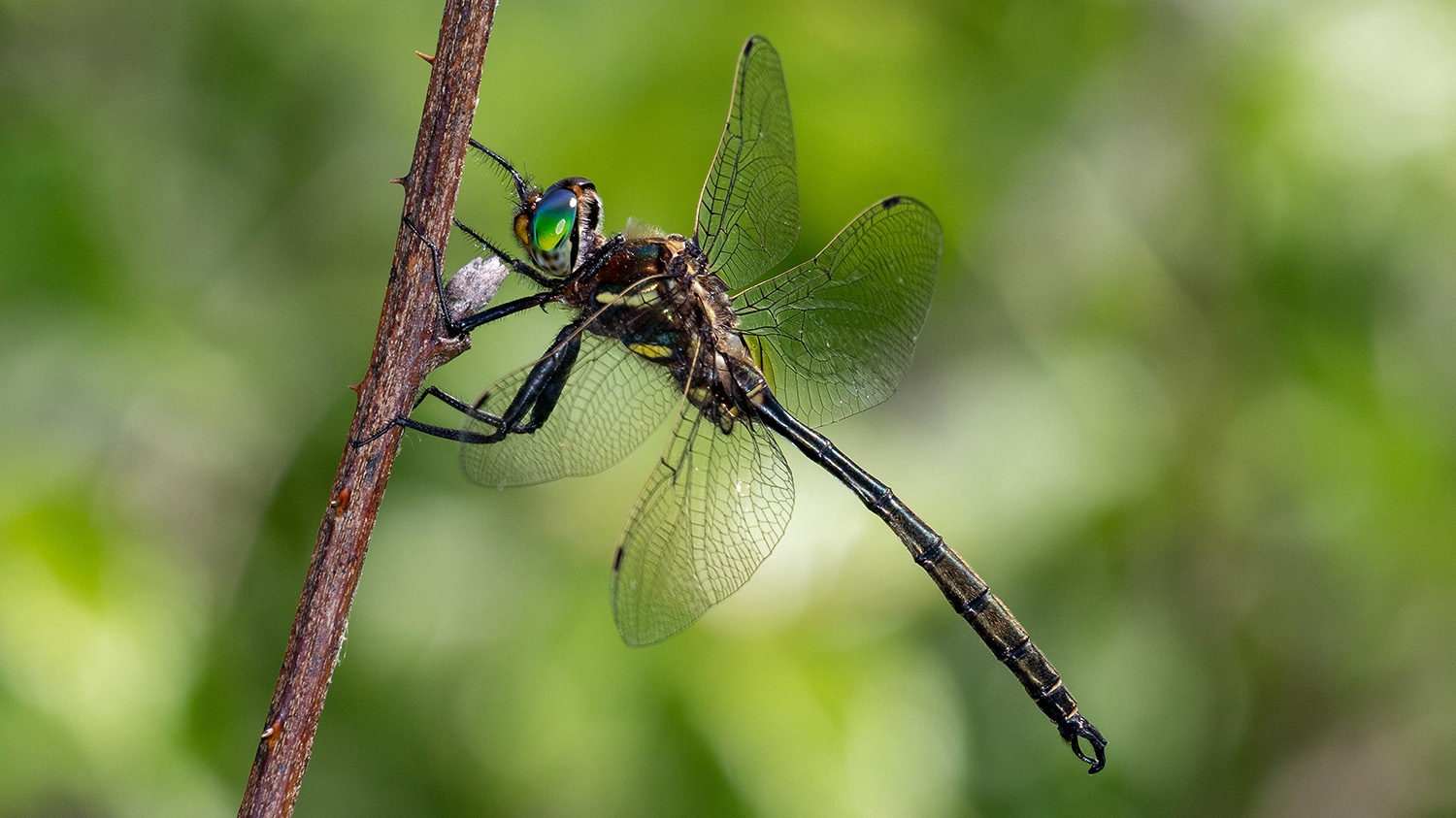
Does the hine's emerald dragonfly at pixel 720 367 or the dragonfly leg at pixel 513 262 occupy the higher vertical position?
the dragonfly leg at pixel 513 262

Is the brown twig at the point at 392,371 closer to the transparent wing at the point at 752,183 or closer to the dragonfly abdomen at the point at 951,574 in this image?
the transparent wing at the point at 752,183

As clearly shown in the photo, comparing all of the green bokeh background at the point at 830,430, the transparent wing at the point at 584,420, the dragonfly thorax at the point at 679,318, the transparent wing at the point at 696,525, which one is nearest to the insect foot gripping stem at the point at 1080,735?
the green bokeh background at the point at 830,430

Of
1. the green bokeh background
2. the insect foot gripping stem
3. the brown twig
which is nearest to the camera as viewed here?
the brown twig

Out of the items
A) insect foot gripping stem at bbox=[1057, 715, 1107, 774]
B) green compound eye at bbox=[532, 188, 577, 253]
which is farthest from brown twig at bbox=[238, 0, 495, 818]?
insect foot gripping stem at bbox=[1057, 715, 1107, 774]

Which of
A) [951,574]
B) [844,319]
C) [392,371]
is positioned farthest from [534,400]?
[951,574]

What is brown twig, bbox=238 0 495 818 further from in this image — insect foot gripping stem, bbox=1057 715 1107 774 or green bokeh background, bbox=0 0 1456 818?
insect foot gripping stem, bbox=1057 715 1107 774

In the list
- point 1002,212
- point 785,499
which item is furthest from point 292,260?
point 1002,212

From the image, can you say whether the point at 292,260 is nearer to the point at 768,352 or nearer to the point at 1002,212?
the point at 768,352

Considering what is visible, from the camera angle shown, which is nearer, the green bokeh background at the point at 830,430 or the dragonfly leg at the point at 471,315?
the dragonfly leg at the point at 471,315
